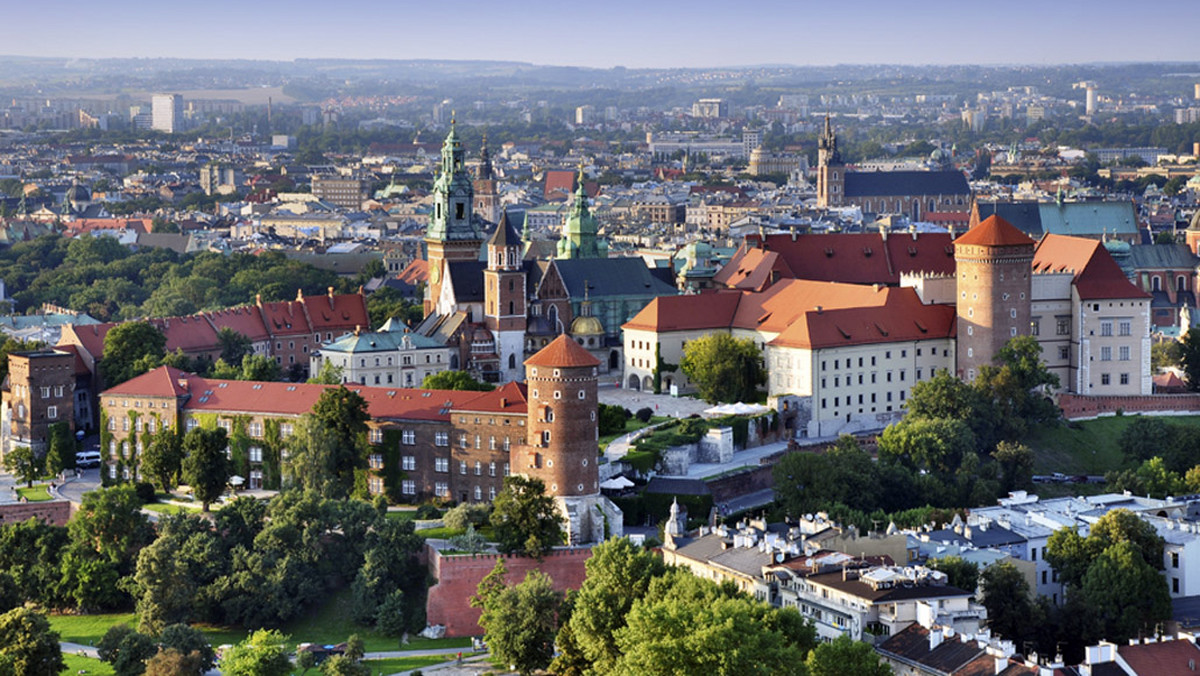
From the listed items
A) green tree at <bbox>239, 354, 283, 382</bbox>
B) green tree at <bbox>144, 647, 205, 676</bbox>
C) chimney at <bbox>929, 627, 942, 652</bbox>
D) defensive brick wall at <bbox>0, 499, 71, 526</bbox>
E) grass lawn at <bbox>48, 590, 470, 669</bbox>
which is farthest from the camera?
green tree at <bbox>239, 354, 283, 382</bbox>

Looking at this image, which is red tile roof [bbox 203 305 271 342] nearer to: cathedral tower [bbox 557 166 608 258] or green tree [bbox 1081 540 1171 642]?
cathedral tower [bbox 557 166 608 258]

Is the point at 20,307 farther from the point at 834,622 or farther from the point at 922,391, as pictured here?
the point at 834,622

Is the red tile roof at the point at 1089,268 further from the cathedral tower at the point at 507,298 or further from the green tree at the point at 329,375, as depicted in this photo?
the green tree at the point at 329,375

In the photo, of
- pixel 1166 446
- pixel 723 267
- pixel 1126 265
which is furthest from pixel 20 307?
pixel 1166 446

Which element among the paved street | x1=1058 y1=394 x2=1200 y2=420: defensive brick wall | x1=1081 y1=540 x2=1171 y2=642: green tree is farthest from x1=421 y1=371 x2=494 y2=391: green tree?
x1=1081 y1=540 x2=1171 y2=642: green tree

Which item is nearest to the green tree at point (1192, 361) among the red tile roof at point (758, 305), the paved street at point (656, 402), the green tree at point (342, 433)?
the red tile roof at point (758, 305)
